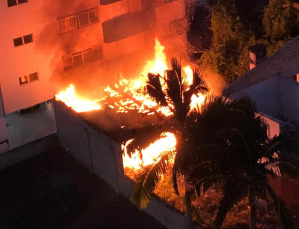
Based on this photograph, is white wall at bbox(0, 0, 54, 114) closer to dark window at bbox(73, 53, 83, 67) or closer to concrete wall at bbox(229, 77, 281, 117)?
dark window at bbox(73, 53, 83, 67)

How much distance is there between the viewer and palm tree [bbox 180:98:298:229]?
15.2 metres

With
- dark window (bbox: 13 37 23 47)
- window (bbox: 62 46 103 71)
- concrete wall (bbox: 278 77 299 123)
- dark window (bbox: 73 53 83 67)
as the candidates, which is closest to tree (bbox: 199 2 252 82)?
concrete wall (bbox: 278 77 299 123)

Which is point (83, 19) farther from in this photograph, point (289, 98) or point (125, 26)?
point (289, 98)

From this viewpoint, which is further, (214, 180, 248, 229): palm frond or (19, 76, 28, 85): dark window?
(19, 76, 28, 85): dark window

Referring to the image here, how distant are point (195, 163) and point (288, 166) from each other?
8.43 feet

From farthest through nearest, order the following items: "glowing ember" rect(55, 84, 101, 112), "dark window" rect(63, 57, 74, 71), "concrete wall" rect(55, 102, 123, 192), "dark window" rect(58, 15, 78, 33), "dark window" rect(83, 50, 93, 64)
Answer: "dark window" rect(83, 50, 93, 64), "dark window" rect(63, 57, 74, 71), "dark window" rect(58, 15, 78, 33), "glowing ember" rect(55, 84, 101, 112), "concrete wall" rect(55, 102, 123, 192)

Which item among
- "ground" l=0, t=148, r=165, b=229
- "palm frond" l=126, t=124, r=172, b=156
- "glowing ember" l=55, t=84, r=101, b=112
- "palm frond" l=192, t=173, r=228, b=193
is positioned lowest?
"ground" l=0, t=148, r=165, b=229

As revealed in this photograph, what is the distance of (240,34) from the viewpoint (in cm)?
2839

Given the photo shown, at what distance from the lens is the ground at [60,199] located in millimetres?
21250

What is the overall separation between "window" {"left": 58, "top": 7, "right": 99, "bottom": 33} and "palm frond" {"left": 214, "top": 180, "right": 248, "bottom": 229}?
14.9 metres

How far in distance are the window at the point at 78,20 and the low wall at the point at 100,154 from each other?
4031 millimetres

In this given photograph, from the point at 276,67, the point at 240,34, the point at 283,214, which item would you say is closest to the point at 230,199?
the point at 283,214

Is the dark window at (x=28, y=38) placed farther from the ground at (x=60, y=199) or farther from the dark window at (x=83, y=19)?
the ground at (x=60, y=199)

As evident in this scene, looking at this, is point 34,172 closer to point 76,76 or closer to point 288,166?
point 76,76
